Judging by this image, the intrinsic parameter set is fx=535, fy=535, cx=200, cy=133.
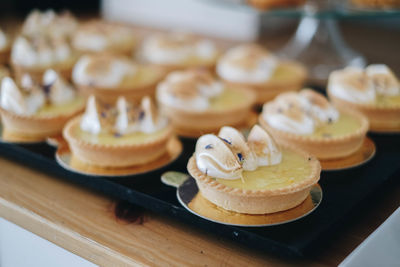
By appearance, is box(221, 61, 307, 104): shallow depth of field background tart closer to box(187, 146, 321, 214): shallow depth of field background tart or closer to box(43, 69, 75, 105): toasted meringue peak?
box(43, 69, 75, 105): toasted meringue peak

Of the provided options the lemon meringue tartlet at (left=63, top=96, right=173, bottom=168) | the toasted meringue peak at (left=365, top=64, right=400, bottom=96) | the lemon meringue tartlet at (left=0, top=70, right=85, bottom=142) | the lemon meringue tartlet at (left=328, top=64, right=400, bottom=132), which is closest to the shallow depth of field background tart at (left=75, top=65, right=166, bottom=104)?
the lemon meringue tartlet at (left=0, top=70, right=85, bottom=142)

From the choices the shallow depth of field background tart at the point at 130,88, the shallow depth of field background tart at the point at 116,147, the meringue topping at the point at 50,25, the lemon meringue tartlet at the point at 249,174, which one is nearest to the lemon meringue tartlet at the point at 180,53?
the shallow depth of field background tart at the point at 130,88

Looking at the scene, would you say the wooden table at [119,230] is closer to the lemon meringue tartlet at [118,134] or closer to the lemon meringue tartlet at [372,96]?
the lemon meringue tartlet at [118,134]

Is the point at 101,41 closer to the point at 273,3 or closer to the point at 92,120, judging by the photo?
the point at 273,3

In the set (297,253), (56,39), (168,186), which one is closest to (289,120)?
(168,186)

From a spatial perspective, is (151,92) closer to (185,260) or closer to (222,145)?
(222,145)

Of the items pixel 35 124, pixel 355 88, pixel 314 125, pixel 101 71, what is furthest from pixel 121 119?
pixel 355 88

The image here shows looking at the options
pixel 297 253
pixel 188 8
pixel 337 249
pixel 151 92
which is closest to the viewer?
pixel 297 253
